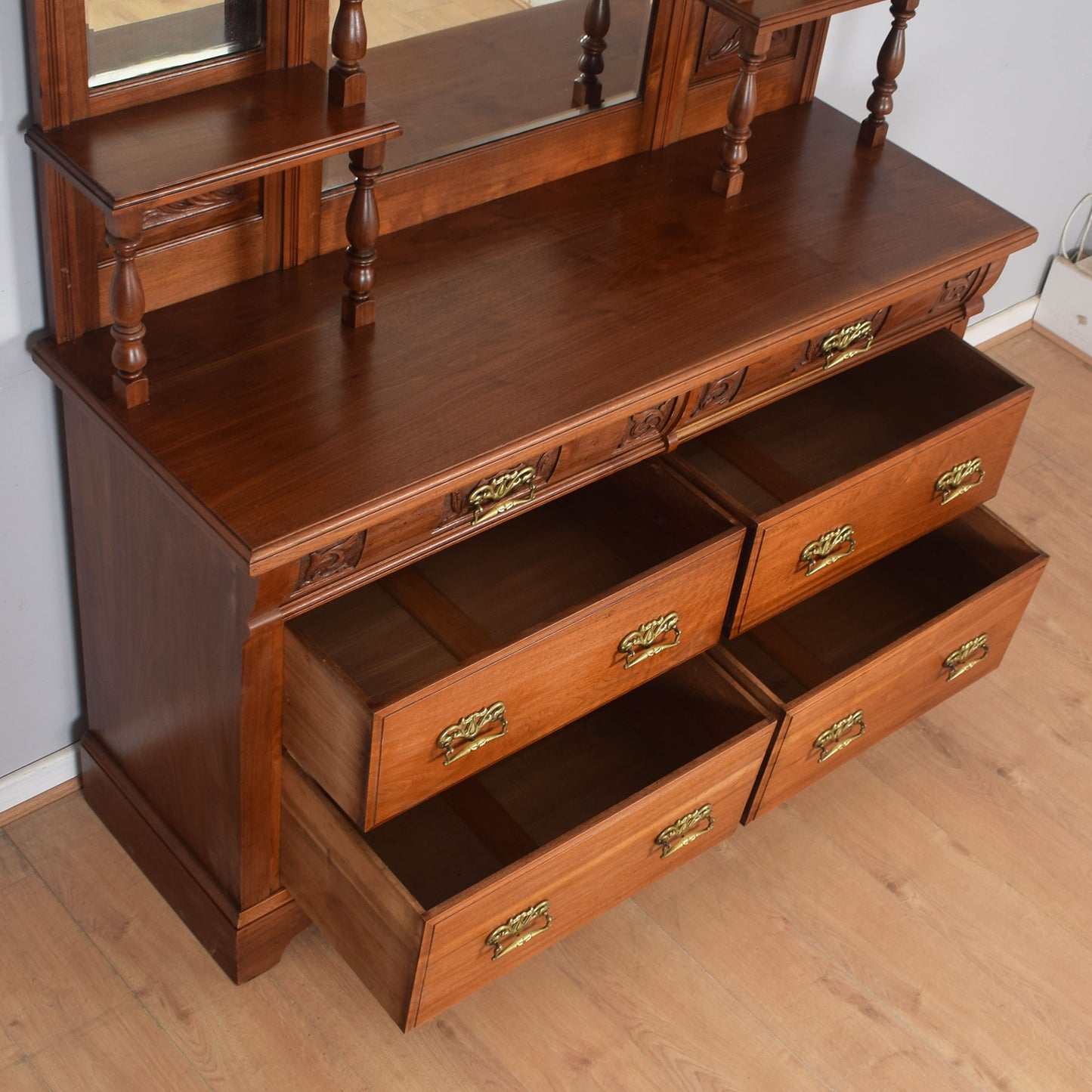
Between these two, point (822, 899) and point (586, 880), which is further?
point (822, 899)

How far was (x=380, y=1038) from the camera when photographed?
5.61ft

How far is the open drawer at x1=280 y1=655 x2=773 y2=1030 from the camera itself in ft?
4.97

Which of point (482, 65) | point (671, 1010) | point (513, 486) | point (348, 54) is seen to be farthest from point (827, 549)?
point (348, 54)

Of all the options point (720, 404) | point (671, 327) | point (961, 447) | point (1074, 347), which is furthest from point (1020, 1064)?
point (1074, 347)

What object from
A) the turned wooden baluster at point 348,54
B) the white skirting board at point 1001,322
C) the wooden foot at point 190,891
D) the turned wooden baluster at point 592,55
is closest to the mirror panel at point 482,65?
the turned wooden baluster at point 592,55

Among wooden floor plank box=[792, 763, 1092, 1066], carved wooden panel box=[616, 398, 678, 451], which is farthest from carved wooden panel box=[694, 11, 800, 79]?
wooden floor plank box=[792, 763, 1092, 1066]

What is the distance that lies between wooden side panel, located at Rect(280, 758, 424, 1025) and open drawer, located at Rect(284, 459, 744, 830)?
0.13 ft

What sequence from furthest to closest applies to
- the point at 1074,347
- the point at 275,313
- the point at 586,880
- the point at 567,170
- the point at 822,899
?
the point at 1074,347, the point at 822,899, the point at 567,170, the point at 586,880, the point at 275,313

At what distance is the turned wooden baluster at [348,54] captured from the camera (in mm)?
1338

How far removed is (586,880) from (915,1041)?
48 centimetres

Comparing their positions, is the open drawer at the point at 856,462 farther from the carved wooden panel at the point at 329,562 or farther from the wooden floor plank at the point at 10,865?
the wooden floor plank at the point at 10,865

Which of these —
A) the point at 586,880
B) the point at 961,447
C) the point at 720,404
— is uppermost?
the point at 720,404

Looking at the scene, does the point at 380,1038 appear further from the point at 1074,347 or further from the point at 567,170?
the point at 1074,347

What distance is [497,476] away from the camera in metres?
1.44
